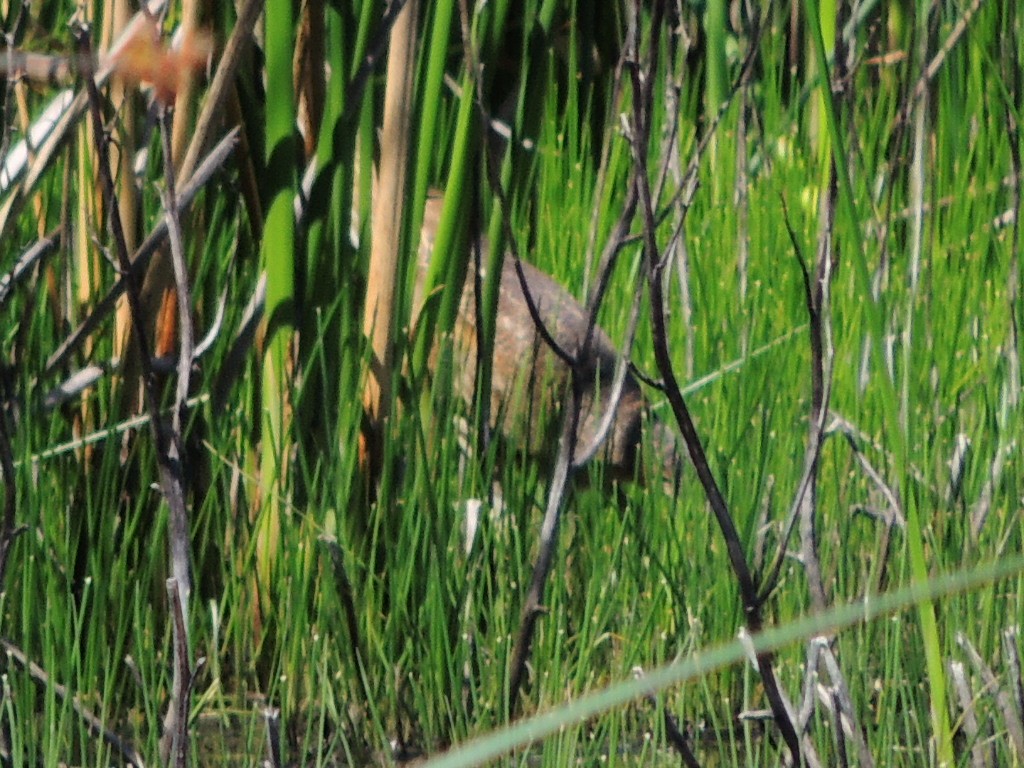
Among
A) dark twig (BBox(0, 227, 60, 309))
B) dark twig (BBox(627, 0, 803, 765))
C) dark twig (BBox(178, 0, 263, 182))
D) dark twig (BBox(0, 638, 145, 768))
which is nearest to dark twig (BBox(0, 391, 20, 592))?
dark twig (BBox(0, 638, 145, 768))

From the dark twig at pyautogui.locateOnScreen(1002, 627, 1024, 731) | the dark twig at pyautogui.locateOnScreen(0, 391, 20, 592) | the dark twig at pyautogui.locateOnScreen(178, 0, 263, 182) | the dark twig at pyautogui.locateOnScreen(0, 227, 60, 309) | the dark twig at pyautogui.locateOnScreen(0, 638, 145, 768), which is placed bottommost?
the dark twig at pyautogui.locateOnScreen(0, 638, 145, 768)

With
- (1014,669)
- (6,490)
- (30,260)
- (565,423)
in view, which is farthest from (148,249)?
(1014,669)

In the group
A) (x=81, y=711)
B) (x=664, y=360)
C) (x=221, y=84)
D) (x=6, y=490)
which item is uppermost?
(x=221, y=84)

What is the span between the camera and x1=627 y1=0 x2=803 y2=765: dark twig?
38.3 inches

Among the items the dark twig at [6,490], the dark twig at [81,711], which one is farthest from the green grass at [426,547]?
the dark twig at [6,490]

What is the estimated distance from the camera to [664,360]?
98 cm

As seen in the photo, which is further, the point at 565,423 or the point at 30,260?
the point at 30,260

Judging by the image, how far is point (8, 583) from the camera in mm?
1395

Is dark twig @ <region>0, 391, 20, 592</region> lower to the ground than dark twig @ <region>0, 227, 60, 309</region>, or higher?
lower

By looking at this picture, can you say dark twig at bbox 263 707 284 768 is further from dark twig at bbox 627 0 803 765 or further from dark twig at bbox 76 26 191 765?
dark twig at bbox 627 0 803 765

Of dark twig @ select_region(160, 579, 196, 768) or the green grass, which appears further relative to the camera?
the green grass

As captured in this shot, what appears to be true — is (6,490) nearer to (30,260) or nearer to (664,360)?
(30,260)

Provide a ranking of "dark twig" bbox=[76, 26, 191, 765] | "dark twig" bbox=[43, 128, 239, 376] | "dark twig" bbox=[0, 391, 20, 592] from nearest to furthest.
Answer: "dark twig" bbox=[76, 26, 191, 765]
"dark twig" bbox=[0, 391, 20, 592]
"dark twig" bbox=[43, 128, 239, 376]

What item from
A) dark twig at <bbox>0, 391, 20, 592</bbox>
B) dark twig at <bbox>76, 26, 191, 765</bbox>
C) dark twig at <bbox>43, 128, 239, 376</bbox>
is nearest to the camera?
dark twig at <bbox>76, 26, 191, 765</bbox>
